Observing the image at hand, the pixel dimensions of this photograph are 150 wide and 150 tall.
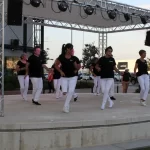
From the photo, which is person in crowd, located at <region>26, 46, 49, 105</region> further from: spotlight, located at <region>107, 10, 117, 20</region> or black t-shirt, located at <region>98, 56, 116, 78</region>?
spotlight, located at <region>107, 10, 117, 20</region>

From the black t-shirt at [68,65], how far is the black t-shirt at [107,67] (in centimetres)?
114

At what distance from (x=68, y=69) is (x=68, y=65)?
0.12 meters

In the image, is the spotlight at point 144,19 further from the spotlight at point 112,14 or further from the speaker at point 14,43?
the speaker at point 14,43

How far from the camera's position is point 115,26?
23.8 metres

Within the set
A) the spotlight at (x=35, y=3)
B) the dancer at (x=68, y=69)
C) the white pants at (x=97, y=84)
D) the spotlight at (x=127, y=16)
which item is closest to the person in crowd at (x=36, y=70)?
the dancer at (x=68, y=69)

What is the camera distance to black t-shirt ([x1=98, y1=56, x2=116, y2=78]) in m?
10.0

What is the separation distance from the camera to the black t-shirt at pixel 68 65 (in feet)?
30.0

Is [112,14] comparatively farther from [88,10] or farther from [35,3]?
[35,3]

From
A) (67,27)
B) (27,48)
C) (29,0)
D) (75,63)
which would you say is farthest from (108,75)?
(27,48)

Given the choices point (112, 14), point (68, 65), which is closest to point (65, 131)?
point (68, 65)

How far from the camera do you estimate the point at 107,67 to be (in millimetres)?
10117

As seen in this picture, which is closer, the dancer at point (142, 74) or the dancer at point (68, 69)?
the dancer at point (68, 69)

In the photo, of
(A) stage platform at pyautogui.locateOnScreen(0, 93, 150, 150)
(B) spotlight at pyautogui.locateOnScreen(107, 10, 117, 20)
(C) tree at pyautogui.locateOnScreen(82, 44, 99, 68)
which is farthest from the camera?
(C) tree at pyautogui.locateOnScreen(82, 44, 99, 68)

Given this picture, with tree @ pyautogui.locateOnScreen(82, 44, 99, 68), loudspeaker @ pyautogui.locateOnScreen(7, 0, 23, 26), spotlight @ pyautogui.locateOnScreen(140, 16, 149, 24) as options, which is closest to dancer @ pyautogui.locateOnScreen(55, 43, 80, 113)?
loudspeaker @ pyautogui.locateOnScreen(7, 0, 23, 26)
